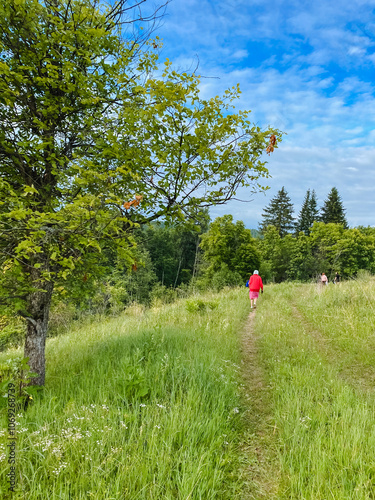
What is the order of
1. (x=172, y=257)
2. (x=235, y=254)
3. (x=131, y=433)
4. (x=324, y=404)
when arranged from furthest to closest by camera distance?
(x=172, y=257), (x=235, y=254), (x=324, y=404), (x=131, y=433)

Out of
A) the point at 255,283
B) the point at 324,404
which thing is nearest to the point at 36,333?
the point at 324,404

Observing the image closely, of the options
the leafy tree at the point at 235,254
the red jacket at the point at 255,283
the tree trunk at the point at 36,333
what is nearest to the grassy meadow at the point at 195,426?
the tree trunk at the point at 36,333

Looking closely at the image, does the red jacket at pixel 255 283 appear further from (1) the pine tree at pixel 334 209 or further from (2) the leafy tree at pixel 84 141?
(1) the pine tree at pixel 334 209

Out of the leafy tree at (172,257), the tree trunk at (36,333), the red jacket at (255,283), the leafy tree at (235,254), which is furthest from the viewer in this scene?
the leafy tree at (172,257)

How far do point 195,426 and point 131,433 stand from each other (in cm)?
73

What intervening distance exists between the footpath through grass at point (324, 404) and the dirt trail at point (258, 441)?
0.08 metres

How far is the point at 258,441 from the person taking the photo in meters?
3.13

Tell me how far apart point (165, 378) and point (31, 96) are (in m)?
4.68

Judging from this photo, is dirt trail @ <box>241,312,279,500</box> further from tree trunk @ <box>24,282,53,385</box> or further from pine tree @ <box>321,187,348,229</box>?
pine tree @ <box>321,187,348,229</box>

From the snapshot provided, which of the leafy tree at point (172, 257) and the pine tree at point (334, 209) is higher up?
the pine tree at point (334, 209)

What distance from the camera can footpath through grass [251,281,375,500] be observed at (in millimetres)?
2379

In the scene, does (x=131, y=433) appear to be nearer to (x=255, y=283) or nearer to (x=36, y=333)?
(x=36, y=333)

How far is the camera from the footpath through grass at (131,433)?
208 centimetres

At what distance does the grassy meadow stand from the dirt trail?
0.01 m
